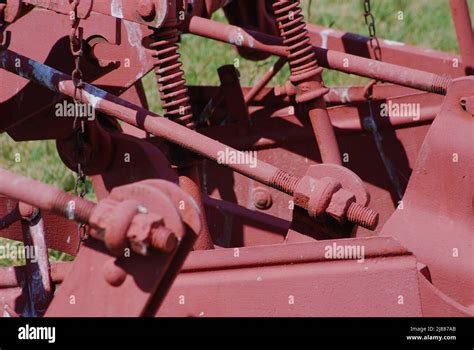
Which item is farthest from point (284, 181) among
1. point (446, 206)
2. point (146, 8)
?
point (146, 8)

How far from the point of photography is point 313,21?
23.3 feet

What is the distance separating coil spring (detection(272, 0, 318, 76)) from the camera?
3316 millimetres

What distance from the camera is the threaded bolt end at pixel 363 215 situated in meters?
2.69

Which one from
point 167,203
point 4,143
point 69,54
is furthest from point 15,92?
point 4,143

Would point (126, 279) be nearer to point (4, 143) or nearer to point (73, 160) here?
point (73, 160)

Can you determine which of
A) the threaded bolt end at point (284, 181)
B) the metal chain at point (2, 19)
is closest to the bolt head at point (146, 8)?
the metal chain at point (2, 19)

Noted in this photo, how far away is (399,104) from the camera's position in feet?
12.1

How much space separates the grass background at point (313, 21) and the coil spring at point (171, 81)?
2.11 metres

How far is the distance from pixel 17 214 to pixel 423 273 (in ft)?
3.54

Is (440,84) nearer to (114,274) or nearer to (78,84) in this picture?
(78,84)

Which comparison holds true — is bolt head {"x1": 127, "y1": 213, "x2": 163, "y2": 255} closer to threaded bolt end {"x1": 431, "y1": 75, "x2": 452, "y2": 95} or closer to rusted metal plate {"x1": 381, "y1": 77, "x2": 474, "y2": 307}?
rusted metal plate {"x1": 381, "y1": 77, "x2": 474, "y2": 307}

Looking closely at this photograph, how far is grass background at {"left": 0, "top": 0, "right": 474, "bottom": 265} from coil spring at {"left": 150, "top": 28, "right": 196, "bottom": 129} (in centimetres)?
211

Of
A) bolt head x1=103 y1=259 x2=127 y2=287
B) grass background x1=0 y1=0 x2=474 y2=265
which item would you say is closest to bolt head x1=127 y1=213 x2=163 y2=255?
bolt head x1=103 y1=259 x2=127 y2=287

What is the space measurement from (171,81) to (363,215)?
0.74 m
